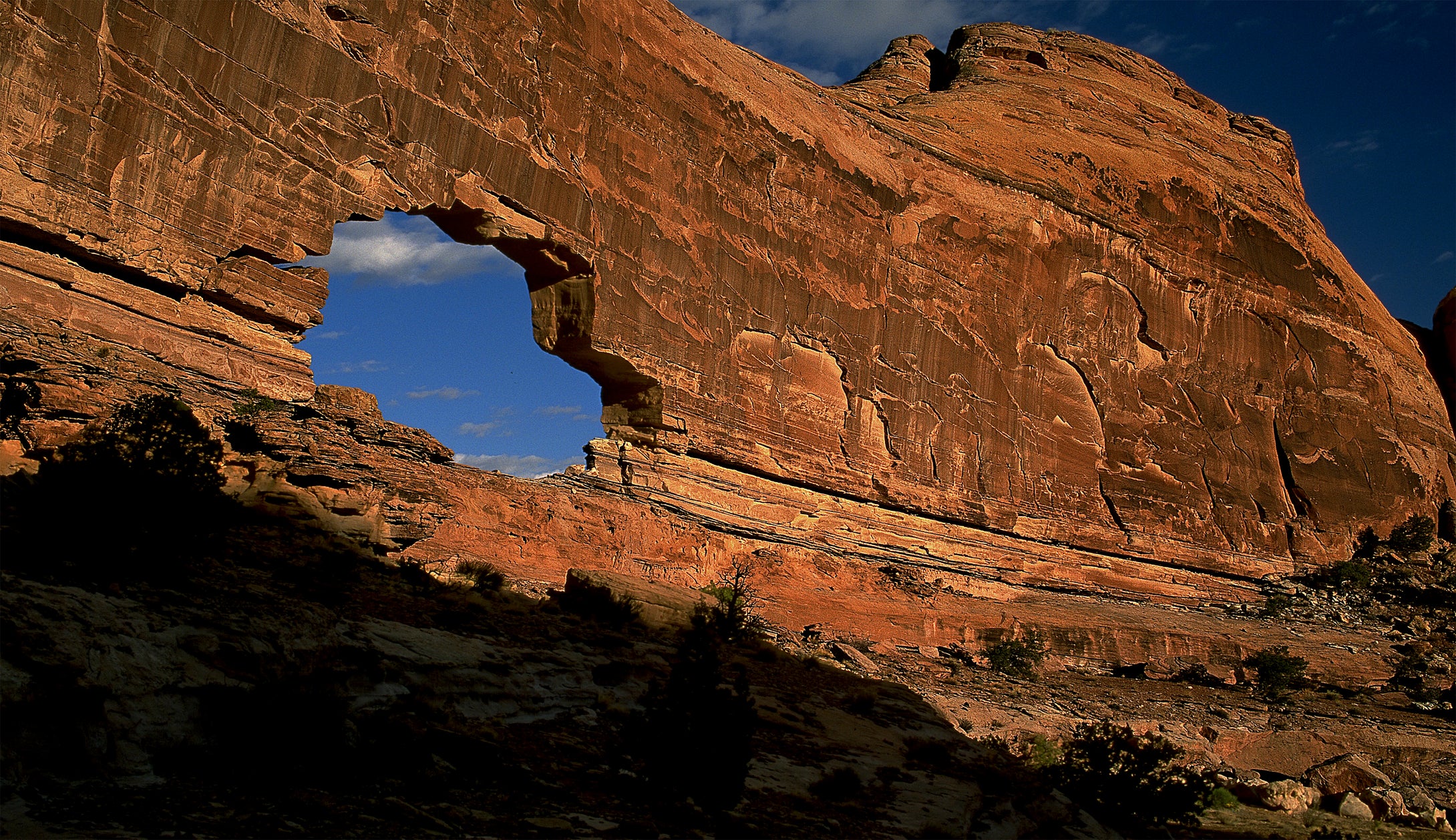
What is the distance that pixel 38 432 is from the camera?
10.5m

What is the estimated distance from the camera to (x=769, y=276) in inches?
878

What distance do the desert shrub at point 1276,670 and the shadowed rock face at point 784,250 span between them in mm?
4609

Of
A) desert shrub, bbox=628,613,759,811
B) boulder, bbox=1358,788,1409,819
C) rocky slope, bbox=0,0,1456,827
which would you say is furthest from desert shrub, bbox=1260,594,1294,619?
desert shrub, bbox=628,613,759,811

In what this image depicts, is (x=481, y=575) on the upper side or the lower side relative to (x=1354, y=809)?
upper

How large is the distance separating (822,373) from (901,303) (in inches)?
129

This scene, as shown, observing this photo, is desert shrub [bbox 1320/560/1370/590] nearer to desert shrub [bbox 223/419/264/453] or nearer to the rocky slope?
the rocky slope

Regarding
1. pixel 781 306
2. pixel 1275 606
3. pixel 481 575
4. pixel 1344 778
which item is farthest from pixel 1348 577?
pixel 481 575

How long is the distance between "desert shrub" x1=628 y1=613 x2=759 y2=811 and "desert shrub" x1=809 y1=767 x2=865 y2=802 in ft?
3.26

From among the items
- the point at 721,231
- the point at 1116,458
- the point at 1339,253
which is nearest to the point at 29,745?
the point at 721,231

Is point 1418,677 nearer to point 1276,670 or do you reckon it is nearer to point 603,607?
point 1276,670

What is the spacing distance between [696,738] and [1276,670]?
18.6 m

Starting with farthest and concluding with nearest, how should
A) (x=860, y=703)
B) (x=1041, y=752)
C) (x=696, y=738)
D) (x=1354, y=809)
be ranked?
(x=1354, y=809), (x=1041, y=752), (x=860, y=703), (x=696, y=738)

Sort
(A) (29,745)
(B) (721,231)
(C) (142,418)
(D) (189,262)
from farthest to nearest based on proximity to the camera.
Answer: (B) (721,231) < (D) (189,262) < (C) (142,418) < (A) (29,745)

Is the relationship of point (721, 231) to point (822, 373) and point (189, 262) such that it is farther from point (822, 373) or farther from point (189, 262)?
point (189, 262)
